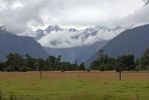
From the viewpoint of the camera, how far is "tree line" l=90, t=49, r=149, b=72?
452ft


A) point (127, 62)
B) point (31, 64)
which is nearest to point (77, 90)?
point (127, 62)

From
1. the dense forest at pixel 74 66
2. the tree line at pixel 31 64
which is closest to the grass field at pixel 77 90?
the dense forest at pixel 74 66

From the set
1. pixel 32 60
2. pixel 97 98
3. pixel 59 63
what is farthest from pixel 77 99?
pixel 59 63

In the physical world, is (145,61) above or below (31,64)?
→ below

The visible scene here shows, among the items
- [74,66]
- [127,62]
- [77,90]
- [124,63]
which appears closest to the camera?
[77,90]

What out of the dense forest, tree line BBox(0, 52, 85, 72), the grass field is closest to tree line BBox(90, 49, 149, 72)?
the dense forest

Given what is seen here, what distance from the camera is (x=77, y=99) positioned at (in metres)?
27.8

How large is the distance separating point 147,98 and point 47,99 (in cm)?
669

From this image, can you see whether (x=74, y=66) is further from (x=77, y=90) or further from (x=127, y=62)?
(x=77, y=90)

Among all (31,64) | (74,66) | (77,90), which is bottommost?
(77,90)

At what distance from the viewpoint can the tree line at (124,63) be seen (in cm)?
13775

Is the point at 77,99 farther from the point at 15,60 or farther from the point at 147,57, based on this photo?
the point at 15,60

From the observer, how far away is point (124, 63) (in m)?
148

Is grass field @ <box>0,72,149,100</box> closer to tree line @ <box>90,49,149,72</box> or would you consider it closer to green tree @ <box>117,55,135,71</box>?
tree line @ <box>90,49,149,72</box>
